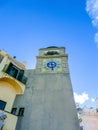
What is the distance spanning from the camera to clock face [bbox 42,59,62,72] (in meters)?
17.2

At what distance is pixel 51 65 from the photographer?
17.8 metres

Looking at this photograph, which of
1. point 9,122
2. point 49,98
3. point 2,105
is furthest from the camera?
point 49,98

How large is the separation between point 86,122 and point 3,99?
10.0 meters

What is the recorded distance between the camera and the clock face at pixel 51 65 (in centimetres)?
1718

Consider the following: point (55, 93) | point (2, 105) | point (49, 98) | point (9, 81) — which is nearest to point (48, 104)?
point (49, 98)

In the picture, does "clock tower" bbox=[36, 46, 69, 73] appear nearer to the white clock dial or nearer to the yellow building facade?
the white clock dial

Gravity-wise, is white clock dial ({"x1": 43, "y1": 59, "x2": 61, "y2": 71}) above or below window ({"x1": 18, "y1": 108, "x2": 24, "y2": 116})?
above

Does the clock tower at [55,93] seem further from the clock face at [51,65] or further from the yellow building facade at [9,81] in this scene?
the yellow building facade at [9,81]

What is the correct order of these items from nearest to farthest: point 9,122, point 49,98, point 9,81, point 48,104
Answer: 1. point 9,122
2. point 48,104
3. point 49,98
4. point 9,81

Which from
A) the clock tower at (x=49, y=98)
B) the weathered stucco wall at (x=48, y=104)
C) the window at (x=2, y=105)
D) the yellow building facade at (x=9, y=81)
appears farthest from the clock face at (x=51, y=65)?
the window at (x=2, y=105)

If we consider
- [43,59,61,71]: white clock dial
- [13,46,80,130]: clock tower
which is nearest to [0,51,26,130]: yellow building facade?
[13,46,80,130]: clock tower

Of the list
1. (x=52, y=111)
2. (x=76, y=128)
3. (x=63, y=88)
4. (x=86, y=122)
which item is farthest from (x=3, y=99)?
(x=86, y=122)

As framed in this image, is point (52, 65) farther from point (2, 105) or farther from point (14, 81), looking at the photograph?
point (2, 105)

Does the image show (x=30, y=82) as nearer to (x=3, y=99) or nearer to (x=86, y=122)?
(x=3, y=99)
